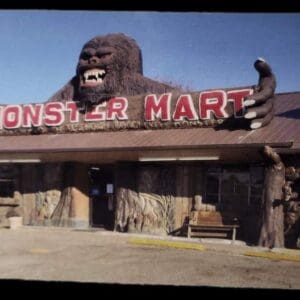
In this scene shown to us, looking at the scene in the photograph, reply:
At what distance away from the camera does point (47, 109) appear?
16.2m

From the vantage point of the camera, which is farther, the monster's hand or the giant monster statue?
the giant monster statue

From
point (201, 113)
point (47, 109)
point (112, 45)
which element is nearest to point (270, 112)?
point (201, 113)

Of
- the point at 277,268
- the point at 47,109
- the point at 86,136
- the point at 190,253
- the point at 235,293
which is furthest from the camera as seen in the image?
the point at 47,109

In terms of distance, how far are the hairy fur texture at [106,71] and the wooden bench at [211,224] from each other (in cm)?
602

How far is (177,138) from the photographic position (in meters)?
13.2

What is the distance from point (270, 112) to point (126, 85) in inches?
256

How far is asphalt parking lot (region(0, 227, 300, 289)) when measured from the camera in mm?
6918

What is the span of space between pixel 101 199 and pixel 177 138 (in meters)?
4.62

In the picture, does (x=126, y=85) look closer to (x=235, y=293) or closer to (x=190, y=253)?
(x=190, y=253)

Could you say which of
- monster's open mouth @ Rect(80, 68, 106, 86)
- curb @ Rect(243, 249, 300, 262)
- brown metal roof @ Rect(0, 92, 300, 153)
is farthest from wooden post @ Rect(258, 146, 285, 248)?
monster's open mouth @ Rect(80, 68, 106, 86)

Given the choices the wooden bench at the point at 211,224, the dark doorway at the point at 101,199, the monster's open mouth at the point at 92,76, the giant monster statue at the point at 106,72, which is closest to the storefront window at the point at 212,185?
the wooden bench at the point at 211,224

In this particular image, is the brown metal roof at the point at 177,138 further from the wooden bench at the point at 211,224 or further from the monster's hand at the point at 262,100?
the wooden bench at the point at 211,224

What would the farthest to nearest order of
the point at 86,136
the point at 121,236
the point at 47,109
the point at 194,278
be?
the point at 47,109
the point at 86,136
the point at 121,236
the point at 194,278

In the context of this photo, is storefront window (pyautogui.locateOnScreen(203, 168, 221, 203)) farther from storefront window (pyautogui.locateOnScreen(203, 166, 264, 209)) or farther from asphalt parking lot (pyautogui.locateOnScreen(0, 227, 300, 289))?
asphalt parking lot (pyautogui.locateOnScreen(0, 227, 300, 289))
